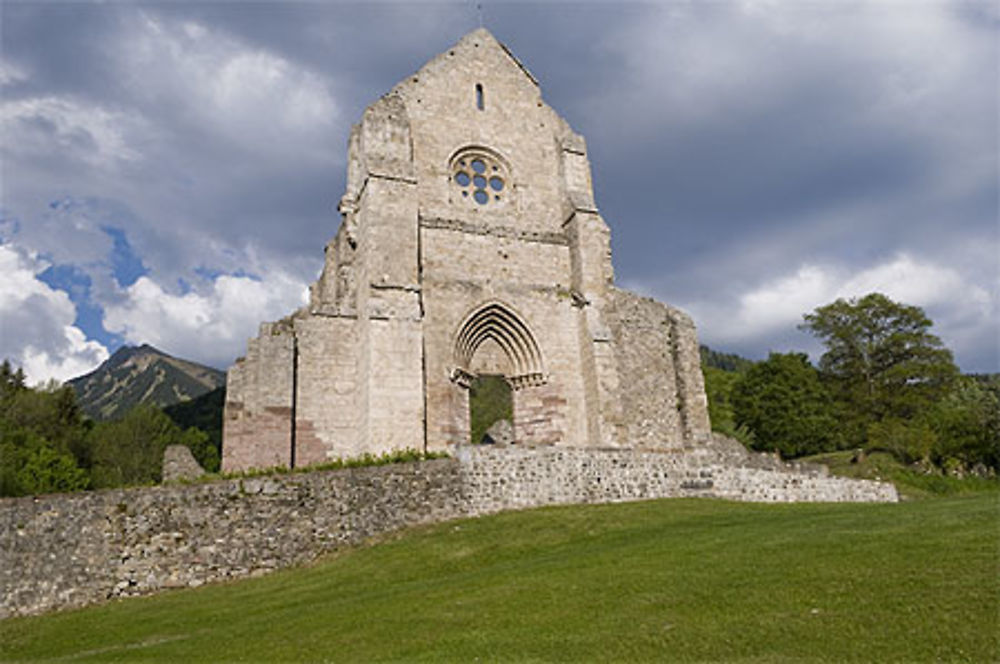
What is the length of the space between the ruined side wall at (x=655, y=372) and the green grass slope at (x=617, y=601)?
9.28m

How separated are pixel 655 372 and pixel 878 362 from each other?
Answer: 84.5 feet

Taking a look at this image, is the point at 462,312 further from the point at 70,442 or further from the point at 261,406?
the point at 70,442

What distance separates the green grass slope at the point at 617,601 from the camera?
5.71 metres

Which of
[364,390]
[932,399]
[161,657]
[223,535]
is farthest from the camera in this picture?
[932,399]

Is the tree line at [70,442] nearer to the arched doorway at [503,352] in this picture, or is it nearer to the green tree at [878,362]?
the arched doorway at [503,352]

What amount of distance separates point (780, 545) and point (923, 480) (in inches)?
807

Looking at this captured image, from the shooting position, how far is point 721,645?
18.5 ft

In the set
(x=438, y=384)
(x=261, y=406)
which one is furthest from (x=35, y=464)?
(x=438, y=384)

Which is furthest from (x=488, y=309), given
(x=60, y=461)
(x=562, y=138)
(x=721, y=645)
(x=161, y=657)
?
(x=60, y=461)

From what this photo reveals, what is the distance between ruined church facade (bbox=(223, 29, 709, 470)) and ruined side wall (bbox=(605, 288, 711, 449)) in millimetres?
61

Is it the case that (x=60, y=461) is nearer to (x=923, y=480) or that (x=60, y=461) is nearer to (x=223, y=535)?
(x=223, y=535)

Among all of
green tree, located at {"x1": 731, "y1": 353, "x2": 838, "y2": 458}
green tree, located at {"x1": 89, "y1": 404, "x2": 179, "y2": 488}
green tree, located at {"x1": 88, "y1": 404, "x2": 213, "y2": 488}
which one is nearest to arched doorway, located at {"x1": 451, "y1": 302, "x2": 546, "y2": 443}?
green tree, located at {"x1": 731, "y1": 353, "x2": 838, "y2": 458}

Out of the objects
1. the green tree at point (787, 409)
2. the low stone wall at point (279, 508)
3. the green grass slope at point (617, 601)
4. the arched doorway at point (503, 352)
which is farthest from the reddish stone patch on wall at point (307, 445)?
the green tree at point (787, 409)

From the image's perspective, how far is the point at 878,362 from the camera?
41875 millimetres
